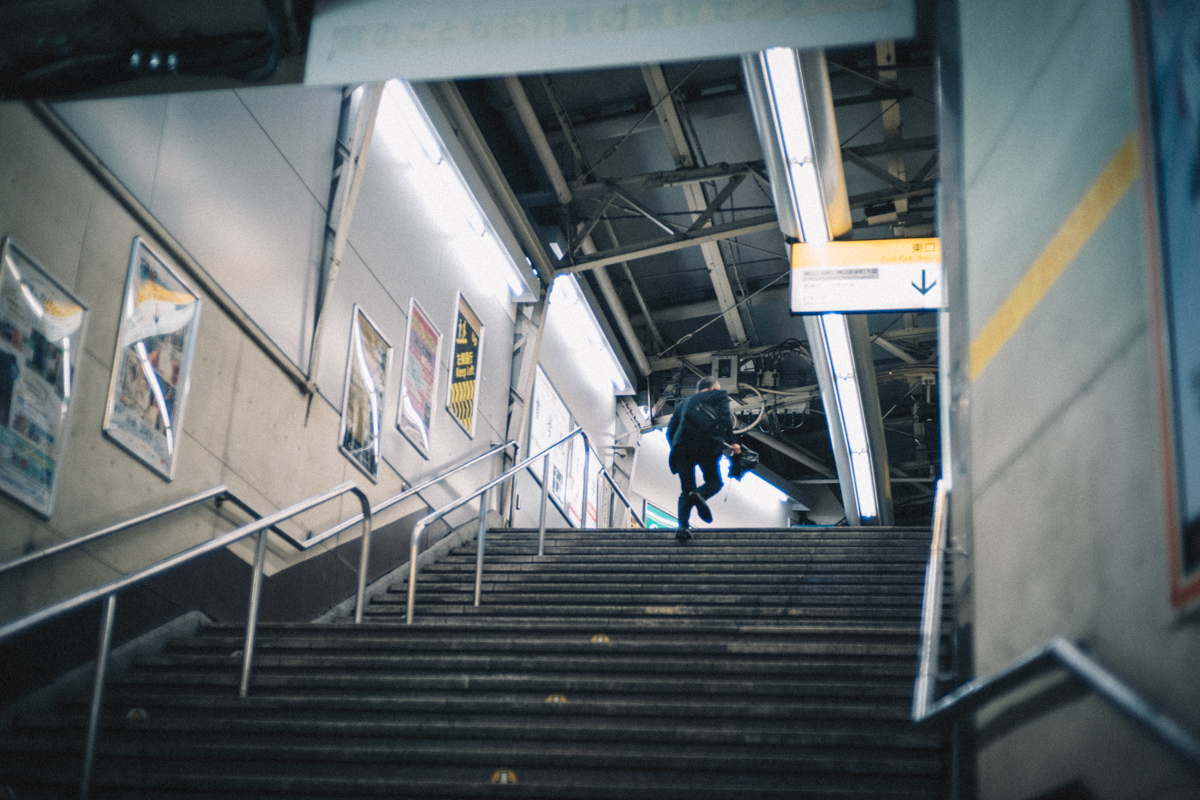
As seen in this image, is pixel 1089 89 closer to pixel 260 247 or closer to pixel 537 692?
pixel 537 692

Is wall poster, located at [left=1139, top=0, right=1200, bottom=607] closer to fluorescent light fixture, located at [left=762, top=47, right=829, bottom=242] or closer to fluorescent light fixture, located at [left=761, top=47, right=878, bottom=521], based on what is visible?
fluorescent light fixture, located at [left=761, top=47, right=878, bottom=521]

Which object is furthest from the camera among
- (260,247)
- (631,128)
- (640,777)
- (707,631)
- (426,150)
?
(631,128)

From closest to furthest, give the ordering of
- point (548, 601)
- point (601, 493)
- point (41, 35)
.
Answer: point (41, 35) → point (548, 601) → point (601, 493)

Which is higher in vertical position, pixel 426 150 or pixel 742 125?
pixel 742 125

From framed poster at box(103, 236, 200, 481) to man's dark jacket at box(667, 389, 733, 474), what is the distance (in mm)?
4071

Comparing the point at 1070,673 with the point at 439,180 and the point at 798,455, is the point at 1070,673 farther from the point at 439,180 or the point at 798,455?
the point at 798,455

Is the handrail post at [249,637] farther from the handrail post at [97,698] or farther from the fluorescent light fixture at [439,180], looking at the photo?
the fluorescent light fixture at [439,180]

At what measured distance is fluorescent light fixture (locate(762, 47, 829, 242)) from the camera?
6793 mm

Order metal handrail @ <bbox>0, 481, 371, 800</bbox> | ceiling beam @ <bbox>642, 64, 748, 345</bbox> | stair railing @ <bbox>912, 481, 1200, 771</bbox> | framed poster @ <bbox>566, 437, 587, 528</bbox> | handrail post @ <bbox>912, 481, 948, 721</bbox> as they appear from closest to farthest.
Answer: stair railing @ <bbox>912, 481, 1200, 771</bbox>
handrail post @ <bbox>912, 481, 948, 721</bbox>
metal handrail @ <bbox>0, 481, 371, 800</bbox>
ceiling beam @ <bbox>642, 64, 748, 345</bbox>
framed poster @ <bbox>566, 437, 587, 528</bbox>

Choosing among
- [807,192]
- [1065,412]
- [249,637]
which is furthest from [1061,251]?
[807,192]

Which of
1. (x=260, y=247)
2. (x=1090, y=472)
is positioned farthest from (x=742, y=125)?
(x=1090, y=472)

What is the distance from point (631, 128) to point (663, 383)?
635 centimetres

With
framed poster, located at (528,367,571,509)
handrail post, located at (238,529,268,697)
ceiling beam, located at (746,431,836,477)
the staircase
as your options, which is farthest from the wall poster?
ceiling beam, located at (746,431,836,477)

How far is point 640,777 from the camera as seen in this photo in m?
3.51
